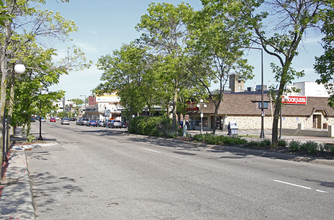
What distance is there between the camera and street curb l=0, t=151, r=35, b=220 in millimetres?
5579

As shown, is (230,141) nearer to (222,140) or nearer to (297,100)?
(222,140)

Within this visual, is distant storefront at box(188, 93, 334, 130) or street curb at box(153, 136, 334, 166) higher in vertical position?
distant storefront at box(188, 93, 334, 130)

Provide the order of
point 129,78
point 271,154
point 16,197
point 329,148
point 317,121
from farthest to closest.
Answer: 1. point 317,121
2. point 129,78
3. point 271,154
4. point 329,148
5. point 16,197

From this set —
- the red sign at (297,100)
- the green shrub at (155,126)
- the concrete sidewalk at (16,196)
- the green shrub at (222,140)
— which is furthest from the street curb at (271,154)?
the red sign at (297,100)

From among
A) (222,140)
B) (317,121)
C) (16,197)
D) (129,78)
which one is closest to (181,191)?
(16,197)

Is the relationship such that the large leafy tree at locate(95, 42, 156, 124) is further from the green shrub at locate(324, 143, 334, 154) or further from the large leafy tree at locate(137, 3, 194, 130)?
the green shrub at locate(324, 143, 334, 154)

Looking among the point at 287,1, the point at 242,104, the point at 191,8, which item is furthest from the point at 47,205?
the point at 242,104

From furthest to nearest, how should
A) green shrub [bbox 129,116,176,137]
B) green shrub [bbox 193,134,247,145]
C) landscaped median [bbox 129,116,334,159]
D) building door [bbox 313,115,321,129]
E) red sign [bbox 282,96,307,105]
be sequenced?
1. building door [bbox 313,115,321,129]
2. red sign [bbox 282,96,307,105]
3. green shrub [bbox 129,116,176,137]
4. green shrub [bbox 193,134,247,145]
5. landscaped median [bbox 129,116,334,159]

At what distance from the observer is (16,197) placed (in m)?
6.71

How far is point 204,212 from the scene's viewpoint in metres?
5.89

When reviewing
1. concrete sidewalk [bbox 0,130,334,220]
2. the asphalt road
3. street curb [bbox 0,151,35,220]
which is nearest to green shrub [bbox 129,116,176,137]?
the asphalt road

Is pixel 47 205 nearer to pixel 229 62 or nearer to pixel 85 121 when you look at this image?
pixel 229 62

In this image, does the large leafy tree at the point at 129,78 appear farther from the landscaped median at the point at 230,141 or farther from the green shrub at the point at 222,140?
the green shrub at the point at 222,140

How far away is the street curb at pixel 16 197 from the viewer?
18.3 feet
